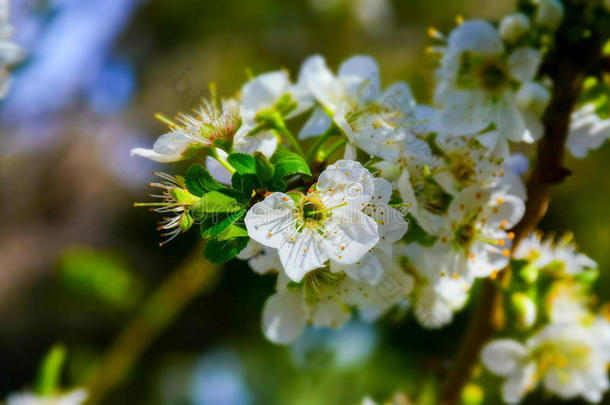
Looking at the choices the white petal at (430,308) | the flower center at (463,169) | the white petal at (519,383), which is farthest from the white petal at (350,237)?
the white petal at (519,383)

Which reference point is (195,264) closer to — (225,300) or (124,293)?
(124,293)

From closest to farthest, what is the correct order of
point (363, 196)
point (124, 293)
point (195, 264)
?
point (363, 196) < point (195, 264) < point (124, 293)

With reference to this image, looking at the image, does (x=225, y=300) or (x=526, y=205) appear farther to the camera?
(x=225, y=300)

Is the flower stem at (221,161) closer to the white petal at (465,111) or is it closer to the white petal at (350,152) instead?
the white petal at (350,152)

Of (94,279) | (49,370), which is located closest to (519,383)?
(49,370)

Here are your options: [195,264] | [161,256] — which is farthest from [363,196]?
[161,256]

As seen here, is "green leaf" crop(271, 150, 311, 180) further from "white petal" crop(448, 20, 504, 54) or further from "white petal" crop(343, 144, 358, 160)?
"white petal" crop(448, 20, 504, 54)

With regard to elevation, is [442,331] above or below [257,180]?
below
